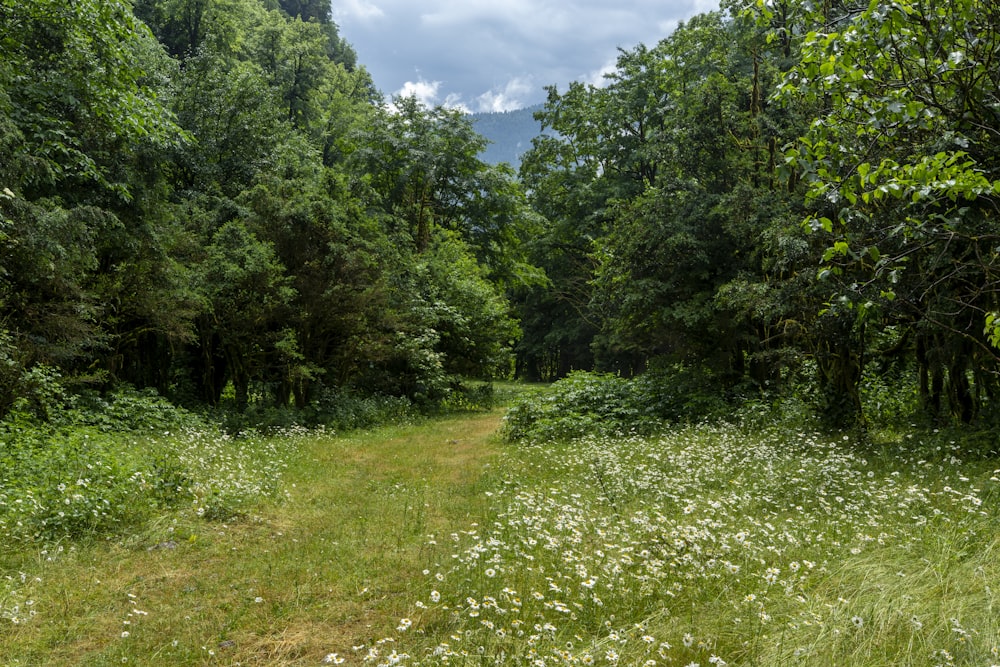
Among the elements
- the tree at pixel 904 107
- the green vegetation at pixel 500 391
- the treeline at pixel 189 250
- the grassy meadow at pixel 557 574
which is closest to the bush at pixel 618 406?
the green vegetation at pixel 500 391

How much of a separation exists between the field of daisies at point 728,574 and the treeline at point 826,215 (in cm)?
202

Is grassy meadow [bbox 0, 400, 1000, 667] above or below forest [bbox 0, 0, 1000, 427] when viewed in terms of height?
below

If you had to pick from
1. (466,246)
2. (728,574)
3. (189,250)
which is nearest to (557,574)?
(728,574)

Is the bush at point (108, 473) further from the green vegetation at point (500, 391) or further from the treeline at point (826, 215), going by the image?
the treeline at point (826, 215)

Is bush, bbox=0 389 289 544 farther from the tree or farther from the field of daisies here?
the tree

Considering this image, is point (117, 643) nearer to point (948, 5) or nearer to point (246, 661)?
point (246, 661)

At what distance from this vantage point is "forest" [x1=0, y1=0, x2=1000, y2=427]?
216 inches

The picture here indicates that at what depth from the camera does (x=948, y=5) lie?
502cm

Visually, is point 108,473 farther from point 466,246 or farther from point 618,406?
point 466,246

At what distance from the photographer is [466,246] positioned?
99.5 ft

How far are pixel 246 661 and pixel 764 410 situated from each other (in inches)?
475

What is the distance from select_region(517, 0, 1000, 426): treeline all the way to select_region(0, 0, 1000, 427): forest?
0.20 ft

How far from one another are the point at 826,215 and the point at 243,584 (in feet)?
37.7

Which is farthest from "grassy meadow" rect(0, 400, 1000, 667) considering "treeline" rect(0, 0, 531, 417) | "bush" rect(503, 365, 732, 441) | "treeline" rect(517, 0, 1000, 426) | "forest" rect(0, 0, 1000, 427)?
"treeline" rect(0, 0, 531, 417)
